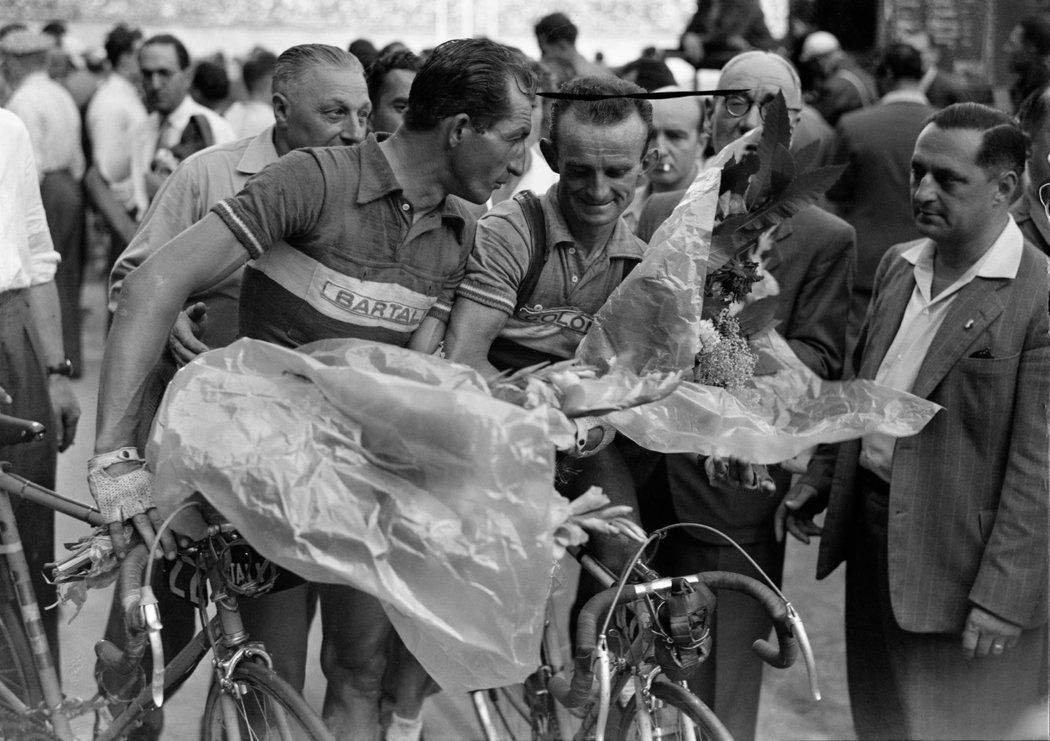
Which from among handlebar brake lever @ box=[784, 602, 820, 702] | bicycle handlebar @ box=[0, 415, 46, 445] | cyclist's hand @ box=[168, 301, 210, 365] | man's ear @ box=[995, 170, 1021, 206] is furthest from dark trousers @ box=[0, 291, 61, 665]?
man's ear @ box=[995, 170, 1021, 206]

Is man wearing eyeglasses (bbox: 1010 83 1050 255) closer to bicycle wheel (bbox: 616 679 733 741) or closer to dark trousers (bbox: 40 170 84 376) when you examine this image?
bicycle wheel (bbox: 616 679 733 741)

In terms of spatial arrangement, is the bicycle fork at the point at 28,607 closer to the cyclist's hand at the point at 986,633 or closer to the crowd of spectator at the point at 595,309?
the crowd of spectator at the point at 595,309

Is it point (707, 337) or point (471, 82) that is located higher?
point (471, 82)

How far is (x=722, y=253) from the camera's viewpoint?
3.12m

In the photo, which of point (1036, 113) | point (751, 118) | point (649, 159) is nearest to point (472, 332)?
point (649, 159)

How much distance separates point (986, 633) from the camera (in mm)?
3467

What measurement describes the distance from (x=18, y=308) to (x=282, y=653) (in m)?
1.29

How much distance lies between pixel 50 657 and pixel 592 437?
162cm

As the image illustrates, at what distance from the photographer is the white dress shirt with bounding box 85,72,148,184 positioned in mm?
8625

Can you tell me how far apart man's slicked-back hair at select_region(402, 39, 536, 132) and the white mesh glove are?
973mm

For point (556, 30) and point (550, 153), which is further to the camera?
point (556, 30)

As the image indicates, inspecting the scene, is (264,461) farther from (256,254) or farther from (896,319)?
(896,319)

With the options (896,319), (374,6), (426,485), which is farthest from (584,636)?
(374,6)

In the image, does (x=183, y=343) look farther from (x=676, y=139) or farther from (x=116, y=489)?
(x=676, y=139)
